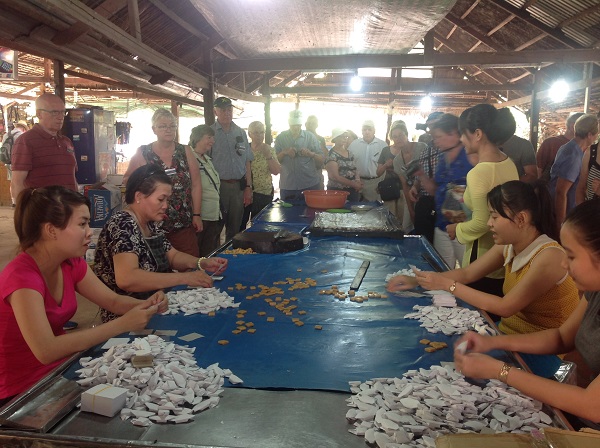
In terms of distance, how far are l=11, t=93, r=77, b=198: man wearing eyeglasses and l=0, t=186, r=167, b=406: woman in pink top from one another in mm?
2270

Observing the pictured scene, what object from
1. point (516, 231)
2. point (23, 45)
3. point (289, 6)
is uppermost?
point (289, 6)

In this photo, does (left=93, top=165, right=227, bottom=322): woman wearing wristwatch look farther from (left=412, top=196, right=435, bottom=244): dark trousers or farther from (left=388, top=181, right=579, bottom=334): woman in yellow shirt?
(left=412, top=196, right=435, bottom=244): dark trousers

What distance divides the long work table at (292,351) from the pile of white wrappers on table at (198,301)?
0.14 ft

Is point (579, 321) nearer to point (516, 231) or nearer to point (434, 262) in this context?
point (516, 231)

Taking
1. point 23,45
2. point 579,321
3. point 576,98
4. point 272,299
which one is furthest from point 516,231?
point 576,98

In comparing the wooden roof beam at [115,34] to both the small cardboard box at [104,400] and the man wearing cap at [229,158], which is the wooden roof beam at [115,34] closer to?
the man wearing cap at [229,158]

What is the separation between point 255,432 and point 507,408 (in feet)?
2.27

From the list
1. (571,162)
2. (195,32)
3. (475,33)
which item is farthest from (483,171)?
(475,33)

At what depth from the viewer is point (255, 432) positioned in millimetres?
1183

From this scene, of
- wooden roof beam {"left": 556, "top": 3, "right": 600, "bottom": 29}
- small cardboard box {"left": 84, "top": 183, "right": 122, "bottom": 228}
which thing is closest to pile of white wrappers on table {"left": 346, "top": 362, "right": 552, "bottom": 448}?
small cardboard box {"left": 84, "top": 183, "right": 122, "bottom": 228}

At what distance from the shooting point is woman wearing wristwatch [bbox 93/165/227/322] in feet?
7.52

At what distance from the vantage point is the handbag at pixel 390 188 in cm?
577

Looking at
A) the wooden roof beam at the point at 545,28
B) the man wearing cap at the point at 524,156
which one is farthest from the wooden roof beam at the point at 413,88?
the man wearing cap at the point at 524,156

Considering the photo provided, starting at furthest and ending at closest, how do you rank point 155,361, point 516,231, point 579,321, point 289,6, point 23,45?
point 289,6 → point 23,45 → point 516,231 → point 579,321 → point 155,361
